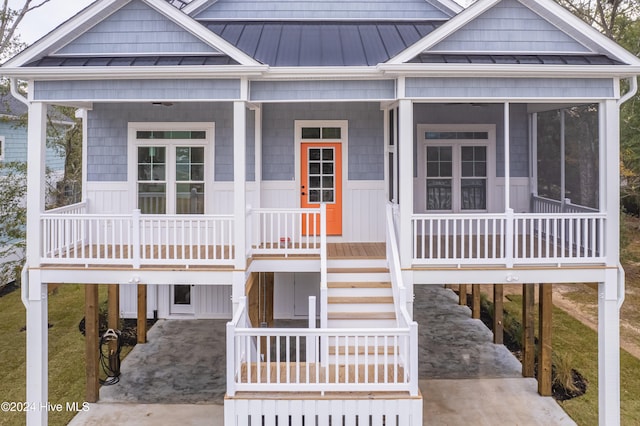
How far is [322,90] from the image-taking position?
369 inches

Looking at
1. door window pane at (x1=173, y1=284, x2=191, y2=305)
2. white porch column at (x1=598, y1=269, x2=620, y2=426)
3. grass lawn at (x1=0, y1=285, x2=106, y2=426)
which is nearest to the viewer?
white porch column at (x1=598, y1=269, x2=620, y2=426)

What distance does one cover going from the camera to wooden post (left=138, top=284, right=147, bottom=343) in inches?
516

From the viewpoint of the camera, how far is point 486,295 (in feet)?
60.8

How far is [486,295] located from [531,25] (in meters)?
11.0

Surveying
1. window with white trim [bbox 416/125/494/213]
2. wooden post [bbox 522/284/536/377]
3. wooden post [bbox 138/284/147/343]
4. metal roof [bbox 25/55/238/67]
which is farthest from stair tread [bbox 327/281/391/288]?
wooden post [bbox 138/284/147/343]

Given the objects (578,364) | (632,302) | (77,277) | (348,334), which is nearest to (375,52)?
(348,334)

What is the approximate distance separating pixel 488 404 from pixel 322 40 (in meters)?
7.75

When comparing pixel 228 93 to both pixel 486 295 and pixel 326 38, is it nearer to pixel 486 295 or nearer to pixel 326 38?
pixel 326 38

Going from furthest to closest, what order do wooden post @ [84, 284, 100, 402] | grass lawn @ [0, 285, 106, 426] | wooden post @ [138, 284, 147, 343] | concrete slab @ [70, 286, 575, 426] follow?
wooden post @ [138, 284, 147, 343] → grass lawn @ [0, 285, 106, 426] → wooden post @ [84, 284, 100, 402] → concrete slab @ [70, 286, 575, 426]

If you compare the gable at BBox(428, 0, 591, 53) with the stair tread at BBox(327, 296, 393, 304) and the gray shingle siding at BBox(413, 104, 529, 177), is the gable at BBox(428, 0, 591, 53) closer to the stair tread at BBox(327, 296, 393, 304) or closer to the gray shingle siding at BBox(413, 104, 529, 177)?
the gray shingle siding at BBox(413, 104, 529, 177)

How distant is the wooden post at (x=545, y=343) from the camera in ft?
33.8

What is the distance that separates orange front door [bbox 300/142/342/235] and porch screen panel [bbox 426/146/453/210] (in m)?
2.05

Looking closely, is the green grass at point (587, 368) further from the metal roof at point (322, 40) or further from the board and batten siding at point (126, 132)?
the board and batten siding at point (126, 132)

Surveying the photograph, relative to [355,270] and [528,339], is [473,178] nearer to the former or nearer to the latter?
[528,339]
